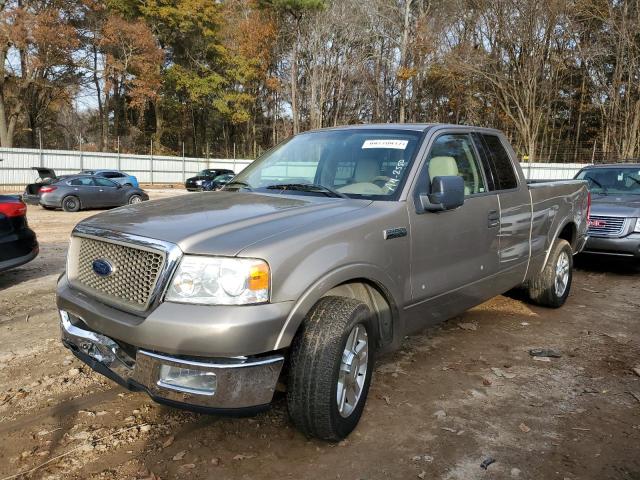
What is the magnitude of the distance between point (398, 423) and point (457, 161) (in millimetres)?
2043

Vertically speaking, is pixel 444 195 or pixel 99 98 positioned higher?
pixel 99 98

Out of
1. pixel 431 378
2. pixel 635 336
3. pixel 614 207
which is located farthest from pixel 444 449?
pixel 614 207

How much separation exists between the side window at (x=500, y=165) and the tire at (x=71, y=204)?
15686mm

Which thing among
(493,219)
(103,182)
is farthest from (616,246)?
(103,182)

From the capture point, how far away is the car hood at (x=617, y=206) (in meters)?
7.33

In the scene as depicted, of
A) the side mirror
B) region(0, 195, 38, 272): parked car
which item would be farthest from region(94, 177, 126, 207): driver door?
the side mirror

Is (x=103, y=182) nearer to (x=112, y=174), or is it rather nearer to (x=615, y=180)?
(x=112, y=174)

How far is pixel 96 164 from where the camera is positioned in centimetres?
3139

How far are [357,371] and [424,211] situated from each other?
1.14 meters

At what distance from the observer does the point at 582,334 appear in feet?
15.9

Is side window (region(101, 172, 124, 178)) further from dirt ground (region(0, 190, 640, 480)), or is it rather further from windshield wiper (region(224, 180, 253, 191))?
windshield wiper (region(224, 180, 253, 191))

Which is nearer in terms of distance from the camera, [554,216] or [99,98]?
[554,216]

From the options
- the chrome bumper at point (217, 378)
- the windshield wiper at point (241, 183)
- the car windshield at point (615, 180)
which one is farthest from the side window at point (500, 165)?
the car windshield at point (615, 180)

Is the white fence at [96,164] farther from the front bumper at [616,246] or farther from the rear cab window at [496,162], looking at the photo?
the rear cab window at [496,162]
